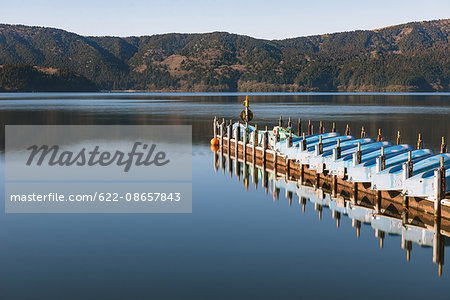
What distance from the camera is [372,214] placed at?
22609 millimetres

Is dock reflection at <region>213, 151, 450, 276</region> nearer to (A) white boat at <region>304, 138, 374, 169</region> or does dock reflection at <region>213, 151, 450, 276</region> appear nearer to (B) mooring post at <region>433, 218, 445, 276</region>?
(B) mooring post at <region>433, 218, 445, 276</region>

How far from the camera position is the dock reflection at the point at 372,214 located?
19.1 meters

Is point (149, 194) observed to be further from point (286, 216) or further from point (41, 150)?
point (41, 150)

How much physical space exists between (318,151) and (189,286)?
15131 mm

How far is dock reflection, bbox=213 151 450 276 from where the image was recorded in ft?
62.5

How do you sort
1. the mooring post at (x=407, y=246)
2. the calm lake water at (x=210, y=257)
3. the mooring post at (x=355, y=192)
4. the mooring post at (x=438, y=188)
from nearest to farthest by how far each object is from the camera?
1. the calm lake water at (x=210, y=257)
2. the mooring post at (x=407, y=246)
3. the mooring post at (x=438, y=188)
4. the mooring post at (x=355, y=192)

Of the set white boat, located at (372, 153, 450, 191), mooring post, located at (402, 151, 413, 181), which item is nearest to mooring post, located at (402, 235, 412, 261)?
mooring post, located at (402, 151, 413, 181)

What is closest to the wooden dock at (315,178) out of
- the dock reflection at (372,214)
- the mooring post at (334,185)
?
the mooring post at (334,185)

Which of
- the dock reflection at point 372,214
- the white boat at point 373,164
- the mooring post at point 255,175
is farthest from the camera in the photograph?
the mooring post at point 255,175

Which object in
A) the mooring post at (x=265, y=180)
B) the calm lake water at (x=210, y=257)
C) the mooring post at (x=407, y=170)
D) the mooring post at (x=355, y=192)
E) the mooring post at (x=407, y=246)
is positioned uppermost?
the mooring post at (x=407, y=170)

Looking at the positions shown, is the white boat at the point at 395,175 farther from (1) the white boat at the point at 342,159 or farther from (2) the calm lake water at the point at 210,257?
(1) the white boat at the point at 342,159

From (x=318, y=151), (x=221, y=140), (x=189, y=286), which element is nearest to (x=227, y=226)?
(x=189, y=286)

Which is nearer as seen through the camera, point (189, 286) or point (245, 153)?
point (189, 286)

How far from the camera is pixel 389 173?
22312 millimetres
